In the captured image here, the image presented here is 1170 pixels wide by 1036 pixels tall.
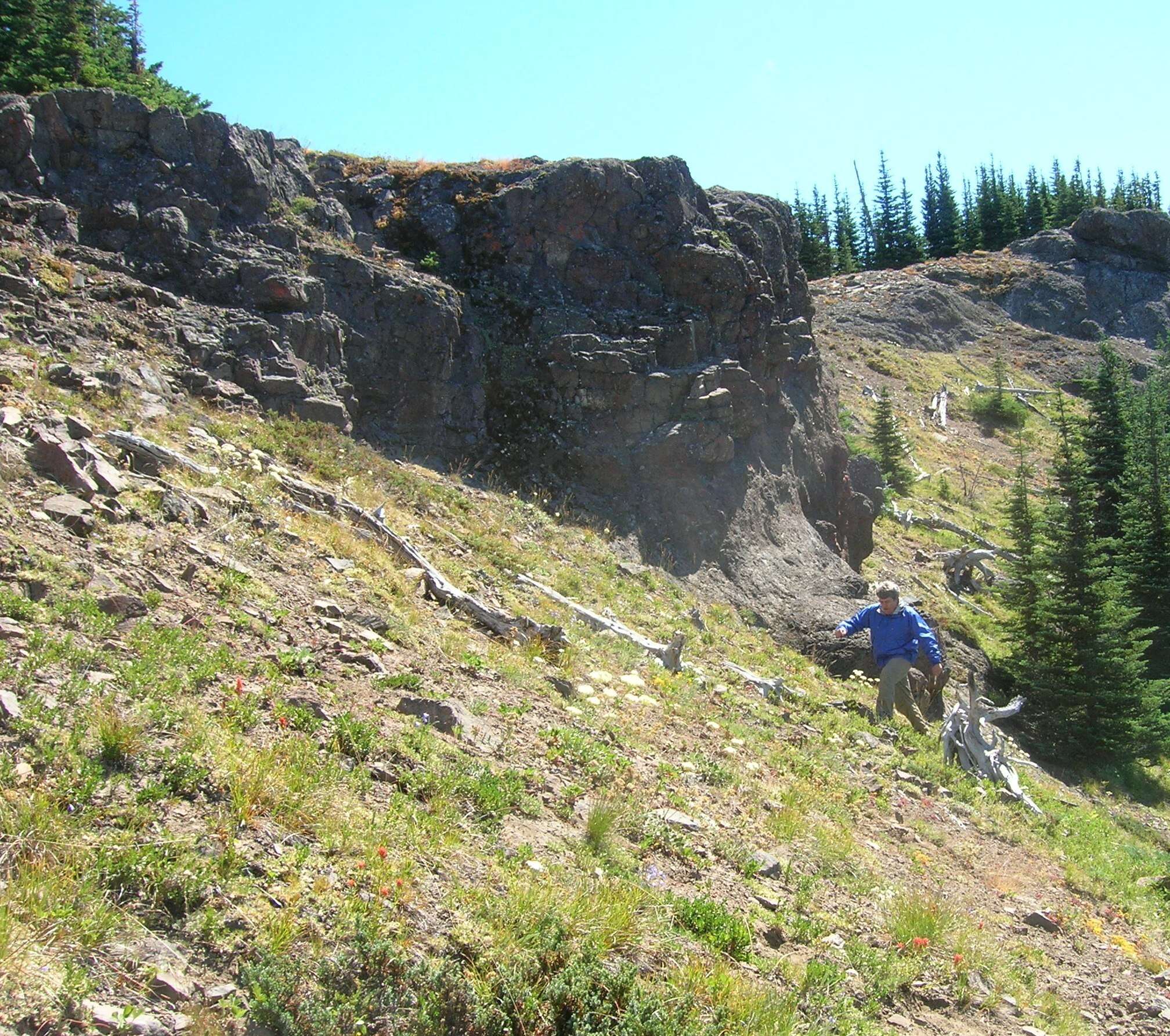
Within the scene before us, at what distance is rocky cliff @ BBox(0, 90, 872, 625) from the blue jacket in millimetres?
3728

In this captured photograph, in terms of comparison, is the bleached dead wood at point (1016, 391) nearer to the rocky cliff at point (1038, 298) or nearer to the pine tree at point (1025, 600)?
the rocky cliff at point (1038, 298)

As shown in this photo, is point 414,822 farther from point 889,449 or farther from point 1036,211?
point 1036,211

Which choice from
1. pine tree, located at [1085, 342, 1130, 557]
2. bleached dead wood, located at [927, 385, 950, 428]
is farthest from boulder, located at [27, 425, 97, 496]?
bleached dead wood, located at [927, 385, 950, 428]

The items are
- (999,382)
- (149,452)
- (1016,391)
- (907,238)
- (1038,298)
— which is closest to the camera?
(149,452)

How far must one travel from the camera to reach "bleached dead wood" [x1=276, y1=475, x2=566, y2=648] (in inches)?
365

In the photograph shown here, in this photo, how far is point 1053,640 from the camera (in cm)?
1831

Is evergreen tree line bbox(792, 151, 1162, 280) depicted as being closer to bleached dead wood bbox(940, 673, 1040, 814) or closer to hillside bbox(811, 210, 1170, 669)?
hillside bbox(811, 210, 1170, 669)

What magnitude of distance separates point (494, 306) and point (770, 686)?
8.56 metres

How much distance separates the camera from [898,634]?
11109 millimetres

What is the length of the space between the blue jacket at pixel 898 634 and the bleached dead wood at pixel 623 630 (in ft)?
7.01

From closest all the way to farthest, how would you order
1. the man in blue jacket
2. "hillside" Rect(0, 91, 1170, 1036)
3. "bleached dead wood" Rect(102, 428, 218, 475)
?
"hillside" Rect(0, 91, 1170, 1036), "bleached dead wood" Rect(102, 428, 218, 475), the man in blue jacket

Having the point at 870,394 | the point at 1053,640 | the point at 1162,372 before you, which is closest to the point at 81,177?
the point at 1053,640

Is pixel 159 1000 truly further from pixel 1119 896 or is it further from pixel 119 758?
pixel 1119 896

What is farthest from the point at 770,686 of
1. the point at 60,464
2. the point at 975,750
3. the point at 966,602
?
the point at 966,602
